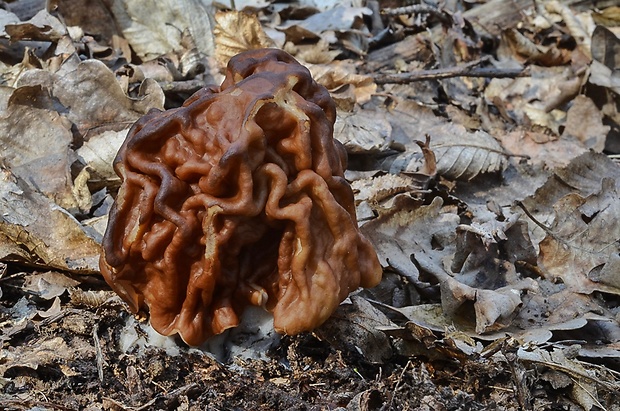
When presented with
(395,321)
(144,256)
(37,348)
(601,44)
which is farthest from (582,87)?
(37,348)

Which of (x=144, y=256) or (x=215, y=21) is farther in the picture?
(x=215, y=21)

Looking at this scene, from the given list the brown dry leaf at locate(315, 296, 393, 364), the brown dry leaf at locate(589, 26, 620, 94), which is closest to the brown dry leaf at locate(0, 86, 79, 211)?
the brown dry leaf at locate(315, 296, 393, 364)

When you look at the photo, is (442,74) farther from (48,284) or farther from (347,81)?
(48,284)

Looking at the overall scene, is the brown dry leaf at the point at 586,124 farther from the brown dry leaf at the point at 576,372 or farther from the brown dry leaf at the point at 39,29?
the brown dry leaf at the point at 39,29

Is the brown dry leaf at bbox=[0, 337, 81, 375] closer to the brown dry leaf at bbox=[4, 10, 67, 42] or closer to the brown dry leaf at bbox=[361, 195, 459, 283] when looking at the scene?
the brown dry leaf at bbox=[361, 195, 459, 283]

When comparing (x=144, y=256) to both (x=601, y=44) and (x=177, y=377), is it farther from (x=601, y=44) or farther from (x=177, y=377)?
(x=601, y=44)

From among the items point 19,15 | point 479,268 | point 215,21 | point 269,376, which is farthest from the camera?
point 215,21

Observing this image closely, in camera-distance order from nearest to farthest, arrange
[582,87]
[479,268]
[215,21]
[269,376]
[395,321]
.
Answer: [269,376], [395,321], [479,268], [215,21], [582,87]
